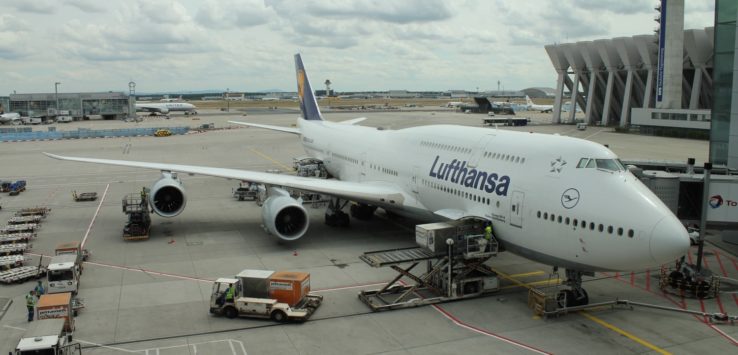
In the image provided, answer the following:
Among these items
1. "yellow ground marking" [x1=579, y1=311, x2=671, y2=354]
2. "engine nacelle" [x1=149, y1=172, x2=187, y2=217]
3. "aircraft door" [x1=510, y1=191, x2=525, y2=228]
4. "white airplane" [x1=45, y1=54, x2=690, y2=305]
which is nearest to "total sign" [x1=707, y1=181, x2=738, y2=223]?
"white airplane" [x1=45, y1=54, x2=690, y2=305]

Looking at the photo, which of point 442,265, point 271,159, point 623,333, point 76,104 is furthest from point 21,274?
point 76,104

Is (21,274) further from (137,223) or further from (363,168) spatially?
(363,168)

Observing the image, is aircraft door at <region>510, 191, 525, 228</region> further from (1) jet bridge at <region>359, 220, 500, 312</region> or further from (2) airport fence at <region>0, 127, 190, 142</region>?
(2) airport fence at <region>0, 127, 190, 142</region>

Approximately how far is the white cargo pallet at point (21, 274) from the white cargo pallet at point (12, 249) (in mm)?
2990

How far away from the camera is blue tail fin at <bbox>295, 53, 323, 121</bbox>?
43.2 meters

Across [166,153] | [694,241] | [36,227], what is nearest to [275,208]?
[36,227]

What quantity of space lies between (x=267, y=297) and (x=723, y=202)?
54.4ft

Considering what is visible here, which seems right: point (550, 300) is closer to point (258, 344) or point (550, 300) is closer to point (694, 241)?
point (258, 344)

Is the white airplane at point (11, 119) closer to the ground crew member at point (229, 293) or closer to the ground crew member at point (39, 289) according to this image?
the ground crew member at point (39, 289)

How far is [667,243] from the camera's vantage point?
1476cm

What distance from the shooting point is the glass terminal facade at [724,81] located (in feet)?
85.5

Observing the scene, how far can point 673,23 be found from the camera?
74.9m

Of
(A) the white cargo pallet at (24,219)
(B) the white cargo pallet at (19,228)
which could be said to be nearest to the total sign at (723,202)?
(B) the white cargo pallet at (19,228)

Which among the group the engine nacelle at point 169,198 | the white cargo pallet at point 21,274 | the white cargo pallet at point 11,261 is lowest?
the white cargo pallet at point 21,274
